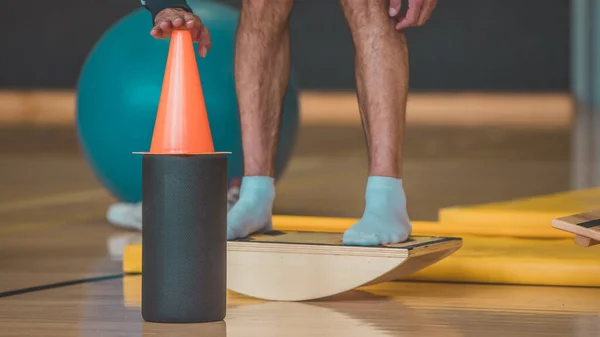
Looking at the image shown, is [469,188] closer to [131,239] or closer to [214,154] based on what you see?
[131,239]

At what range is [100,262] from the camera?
8.38 feet

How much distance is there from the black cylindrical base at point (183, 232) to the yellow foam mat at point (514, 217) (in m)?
1.10

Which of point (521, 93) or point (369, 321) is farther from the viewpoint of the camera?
point (521, 93)

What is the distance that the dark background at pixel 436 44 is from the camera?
44.0 feet

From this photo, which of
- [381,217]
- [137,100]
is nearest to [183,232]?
[381,217]

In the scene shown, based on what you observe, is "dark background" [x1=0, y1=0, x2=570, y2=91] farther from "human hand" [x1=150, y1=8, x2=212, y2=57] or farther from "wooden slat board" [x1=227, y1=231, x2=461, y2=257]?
"human hand" [x1=150, y1=8, x2=212, y2=57]

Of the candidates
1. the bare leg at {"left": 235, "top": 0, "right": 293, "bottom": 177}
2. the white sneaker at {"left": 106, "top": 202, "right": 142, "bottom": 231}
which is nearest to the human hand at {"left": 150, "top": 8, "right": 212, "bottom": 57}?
the bare leg at {"left": 235, "top": 0, "right": 293, "bottom": 177}

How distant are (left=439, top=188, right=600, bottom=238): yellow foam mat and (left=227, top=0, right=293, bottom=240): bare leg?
0.70 metres

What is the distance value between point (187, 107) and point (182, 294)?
0.99ft

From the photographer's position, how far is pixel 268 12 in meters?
2.18

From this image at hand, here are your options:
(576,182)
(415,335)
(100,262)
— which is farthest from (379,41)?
(576,182)

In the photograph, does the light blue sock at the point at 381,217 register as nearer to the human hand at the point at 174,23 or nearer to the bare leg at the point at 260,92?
the bare leg at the point at 260,92

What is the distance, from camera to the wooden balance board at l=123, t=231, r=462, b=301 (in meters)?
1.98

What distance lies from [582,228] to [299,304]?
545 mm
